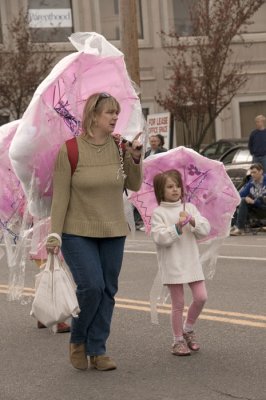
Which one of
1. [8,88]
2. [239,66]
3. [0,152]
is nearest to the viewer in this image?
[0,152]

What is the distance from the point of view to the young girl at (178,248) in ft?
24.3

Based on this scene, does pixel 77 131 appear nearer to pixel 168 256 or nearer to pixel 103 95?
pixel 103 95

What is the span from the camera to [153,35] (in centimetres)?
3319

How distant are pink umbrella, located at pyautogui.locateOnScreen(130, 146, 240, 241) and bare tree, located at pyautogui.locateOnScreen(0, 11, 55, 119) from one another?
21.1 m

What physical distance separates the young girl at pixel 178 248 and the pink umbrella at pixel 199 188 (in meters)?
0.42

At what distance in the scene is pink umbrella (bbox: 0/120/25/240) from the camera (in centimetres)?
840

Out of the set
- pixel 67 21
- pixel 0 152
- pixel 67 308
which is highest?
pixel 67 21

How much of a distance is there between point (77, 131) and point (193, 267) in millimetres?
1243

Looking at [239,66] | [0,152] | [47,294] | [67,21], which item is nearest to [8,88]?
[67,21]

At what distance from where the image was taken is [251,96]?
111 ft

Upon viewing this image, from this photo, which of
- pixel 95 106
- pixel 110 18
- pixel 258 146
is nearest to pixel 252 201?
pixel 258 146

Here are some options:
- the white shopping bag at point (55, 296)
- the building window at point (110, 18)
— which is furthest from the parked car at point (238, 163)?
the white shopping bag at point (55, 296)

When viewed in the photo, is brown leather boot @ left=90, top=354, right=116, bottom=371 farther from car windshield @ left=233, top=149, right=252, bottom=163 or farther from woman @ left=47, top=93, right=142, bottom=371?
car windshield @ left=233, top=149, right=252, bottom=163

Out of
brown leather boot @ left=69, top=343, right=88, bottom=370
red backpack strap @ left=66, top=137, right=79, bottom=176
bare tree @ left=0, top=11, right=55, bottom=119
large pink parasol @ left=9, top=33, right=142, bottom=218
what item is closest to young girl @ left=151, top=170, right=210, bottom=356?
large pink parasol @ left=9, top=33, right=142, bottom=218
